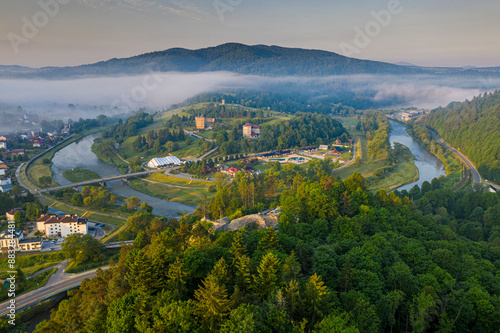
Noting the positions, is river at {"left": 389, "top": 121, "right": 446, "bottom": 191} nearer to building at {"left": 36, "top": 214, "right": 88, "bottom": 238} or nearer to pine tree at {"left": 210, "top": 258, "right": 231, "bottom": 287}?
pine tree at {"left": 210, "top": 258, "right": 231, "bottom": 287}

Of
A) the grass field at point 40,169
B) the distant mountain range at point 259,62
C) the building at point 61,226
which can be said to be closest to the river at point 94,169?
the grass field at point 40,169

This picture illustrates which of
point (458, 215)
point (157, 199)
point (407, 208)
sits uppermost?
point (407, 208)

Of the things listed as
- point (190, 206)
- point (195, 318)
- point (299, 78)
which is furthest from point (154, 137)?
point (299, 78)

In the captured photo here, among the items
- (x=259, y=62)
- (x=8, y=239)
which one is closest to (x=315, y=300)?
(x=8, y=239)

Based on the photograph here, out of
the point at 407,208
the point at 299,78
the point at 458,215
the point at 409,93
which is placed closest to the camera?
the point at 407,208

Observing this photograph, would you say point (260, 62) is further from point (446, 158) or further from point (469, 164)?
point (469, 164)

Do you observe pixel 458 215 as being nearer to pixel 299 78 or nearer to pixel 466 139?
pixel 466 139

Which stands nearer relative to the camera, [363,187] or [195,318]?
[195,318]
